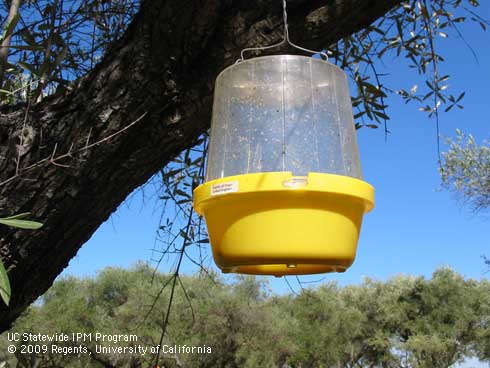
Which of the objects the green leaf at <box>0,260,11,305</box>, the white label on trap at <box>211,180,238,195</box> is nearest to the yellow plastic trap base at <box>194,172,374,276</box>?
the white label on trap at <box>211,180,238,195</box>

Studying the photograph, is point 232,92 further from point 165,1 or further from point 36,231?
point 36,231

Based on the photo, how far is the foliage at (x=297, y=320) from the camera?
42.4ft

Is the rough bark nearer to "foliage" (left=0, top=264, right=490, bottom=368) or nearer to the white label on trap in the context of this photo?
the white label on trap

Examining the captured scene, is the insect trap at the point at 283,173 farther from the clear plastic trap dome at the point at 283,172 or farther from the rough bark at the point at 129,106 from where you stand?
the rough bark at the point at 129,106

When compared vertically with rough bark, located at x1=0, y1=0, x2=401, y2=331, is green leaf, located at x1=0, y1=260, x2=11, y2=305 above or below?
below

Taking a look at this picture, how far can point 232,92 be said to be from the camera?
109 cm

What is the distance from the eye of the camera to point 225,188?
0.84m

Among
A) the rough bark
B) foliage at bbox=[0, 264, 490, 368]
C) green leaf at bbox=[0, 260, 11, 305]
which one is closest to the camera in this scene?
green leaf at bbox=[0, 260, 11, 305]

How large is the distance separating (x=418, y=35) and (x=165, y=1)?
1389 mm

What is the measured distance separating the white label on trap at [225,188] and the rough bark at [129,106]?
43 centimetres

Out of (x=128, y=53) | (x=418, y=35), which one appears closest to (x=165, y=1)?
(x=128, y=53)

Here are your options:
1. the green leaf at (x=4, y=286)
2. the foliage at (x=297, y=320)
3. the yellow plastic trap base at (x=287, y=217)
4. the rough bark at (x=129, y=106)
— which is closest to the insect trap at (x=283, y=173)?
the yellow plastic trap base at (x=287, y=217)

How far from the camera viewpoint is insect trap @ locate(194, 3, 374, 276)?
2.67 feet

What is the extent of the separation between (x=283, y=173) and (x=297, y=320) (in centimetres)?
1487
